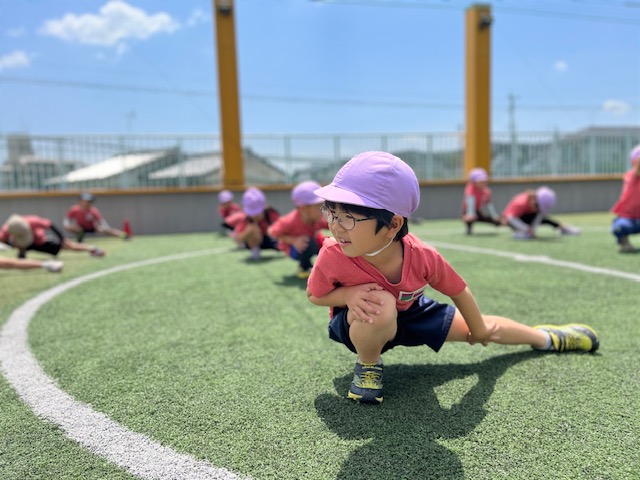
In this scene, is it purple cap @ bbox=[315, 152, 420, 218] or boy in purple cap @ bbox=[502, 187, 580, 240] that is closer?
purple cap @ bbox=[315, 152, 420, 218]

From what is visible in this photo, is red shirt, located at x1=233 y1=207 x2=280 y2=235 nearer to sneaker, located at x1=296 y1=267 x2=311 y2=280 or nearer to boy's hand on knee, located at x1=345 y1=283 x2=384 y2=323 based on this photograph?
sneaker, located at x1=296 y1=267 x2=311 y2=280

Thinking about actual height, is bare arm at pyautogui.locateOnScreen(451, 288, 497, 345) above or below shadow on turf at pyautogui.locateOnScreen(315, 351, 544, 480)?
above

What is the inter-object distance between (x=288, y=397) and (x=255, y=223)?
514 centimetres

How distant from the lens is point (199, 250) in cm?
872

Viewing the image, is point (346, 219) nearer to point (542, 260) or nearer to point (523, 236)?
point (542, 260)

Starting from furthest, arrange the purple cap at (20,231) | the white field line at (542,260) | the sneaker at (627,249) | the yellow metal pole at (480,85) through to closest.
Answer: the yellow metal pole at (480,85)
the purple cap at (20,231)
the sneaker at (627,249)
the white field line at (542,260)

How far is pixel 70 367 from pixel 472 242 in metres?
Result: 7.25

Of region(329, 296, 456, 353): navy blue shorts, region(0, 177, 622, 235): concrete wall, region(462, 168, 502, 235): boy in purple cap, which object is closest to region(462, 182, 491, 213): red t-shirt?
region(462, 168, 502, 235): boy in purple cap

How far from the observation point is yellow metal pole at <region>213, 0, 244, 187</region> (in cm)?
1366

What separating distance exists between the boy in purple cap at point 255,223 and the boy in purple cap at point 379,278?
4.75 m

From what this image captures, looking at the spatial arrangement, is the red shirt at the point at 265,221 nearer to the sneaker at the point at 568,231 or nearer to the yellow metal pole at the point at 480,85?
the sneaker at the point at 568,231

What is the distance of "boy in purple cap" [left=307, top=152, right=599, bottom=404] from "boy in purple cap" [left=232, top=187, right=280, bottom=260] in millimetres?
4747

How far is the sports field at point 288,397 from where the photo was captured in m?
1.67

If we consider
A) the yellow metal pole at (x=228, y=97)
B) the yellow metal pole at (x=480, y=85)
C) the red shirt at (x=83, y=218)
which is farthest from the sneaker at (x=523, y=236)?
the red shirt at (x=83, y=218)
